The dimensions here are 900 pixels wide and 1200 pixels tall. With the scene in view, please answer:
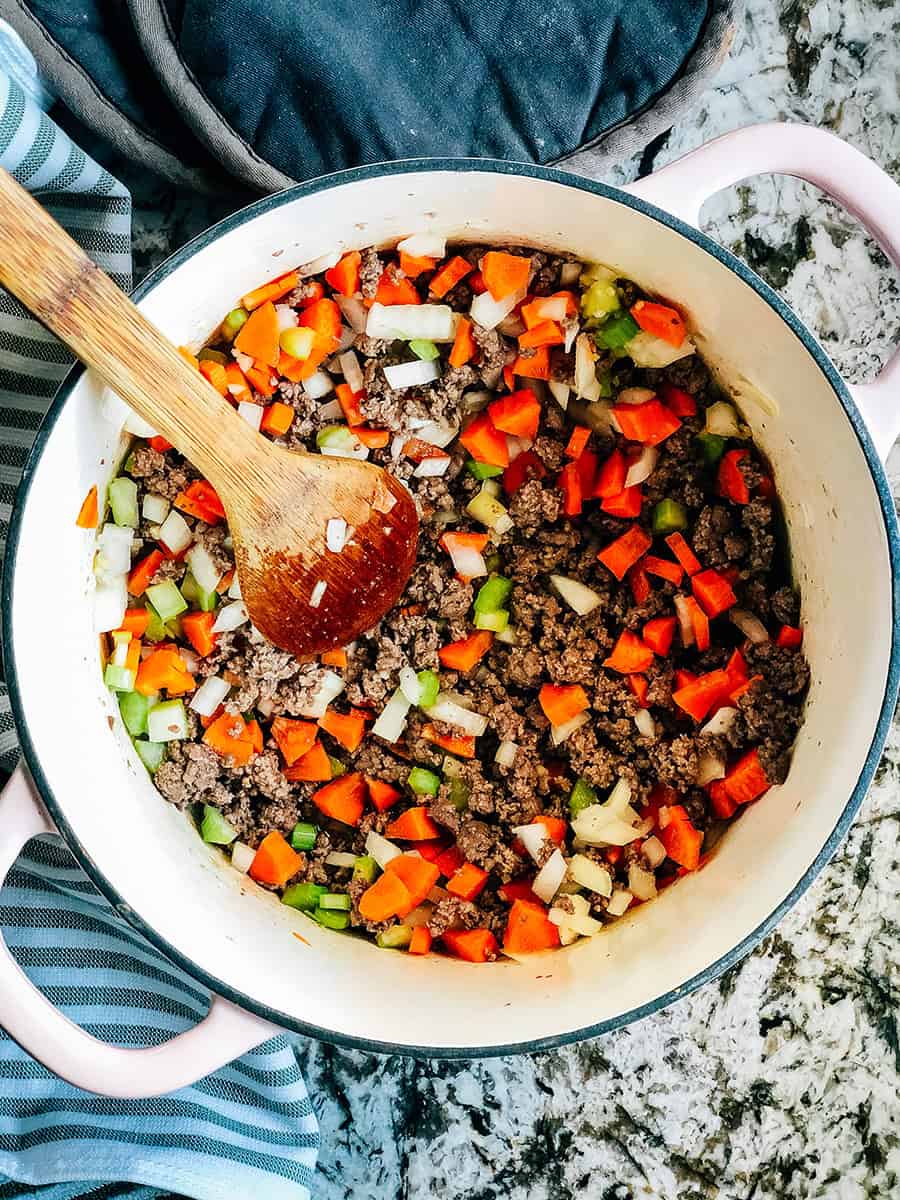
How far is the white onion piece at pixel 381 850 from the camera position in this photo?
1.42 meters

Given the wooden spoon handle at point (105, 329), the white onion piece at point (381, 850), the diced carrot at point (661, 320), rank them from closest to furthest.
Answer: the wooden spoon handle at point (105, 329)
the diced carrot at point (661, 320)
the white onion piece at point (381, 850)

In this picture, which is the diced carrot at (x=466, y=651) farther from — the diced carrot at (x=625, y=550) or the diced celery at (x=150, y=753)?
the diced celery at (x=150, y=753)

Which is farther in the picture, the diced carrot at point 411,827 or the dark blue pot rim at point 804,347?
the diced carrot at point 411,827

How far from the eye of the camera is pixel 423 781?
1.44 metres

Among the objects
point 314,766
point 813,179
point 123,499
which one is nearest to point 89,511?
point 123,499

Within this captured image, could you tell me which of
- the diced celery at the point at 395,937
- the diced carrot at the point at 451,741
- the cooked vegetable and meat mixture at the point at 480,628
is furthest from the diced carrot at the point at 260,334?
the diced celery at the point at 395,937

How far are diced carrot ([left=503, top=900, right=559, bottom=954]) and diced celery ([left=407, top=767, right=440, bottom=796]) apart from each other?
0.17 m

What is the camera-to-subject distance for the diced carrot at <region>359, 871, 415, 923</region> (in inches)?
54.9

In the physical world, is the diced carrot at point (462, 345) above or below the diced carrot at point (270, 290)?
below

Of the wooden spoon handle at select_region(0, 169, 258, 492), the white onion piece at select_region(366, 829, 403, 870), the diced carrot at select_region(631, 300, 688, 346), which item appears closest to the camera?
the wooden spoon handle at select_region(0, 169, 258, 492)

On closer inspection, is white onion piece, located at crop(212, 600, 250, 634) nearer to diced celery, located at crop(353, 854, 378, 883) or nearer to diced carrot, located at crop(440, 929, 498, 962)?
diced celery, located at crop(353, 854, 378, 883)

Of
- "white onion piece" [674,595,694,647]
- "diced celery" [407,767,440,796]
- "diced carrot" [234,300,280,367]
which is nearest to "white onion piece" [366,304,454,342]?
"diced carrot" [234,300,280,367]

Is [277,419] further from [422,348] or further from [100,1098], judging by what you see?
[100,1098]

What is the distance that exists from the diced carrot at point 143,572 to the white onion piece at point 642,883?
0.69 meters
